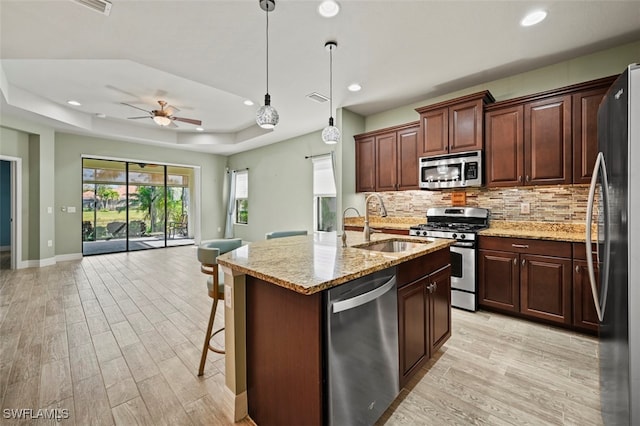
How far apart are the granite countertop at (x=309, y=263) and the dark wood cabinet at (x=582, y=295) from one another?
1.52 meters

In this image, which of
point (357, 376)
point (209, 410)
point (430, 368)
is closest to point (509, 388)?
point (430, 368)

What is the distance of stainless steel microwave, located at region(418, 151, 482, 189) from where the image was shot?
3.43 m

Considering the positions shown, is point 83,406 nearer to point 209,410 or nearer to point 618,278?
point 209,410

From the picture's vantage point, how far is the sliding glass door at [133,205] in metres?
6.83

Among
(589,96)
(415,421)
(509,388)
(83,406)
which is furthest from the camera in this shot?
(589,96)

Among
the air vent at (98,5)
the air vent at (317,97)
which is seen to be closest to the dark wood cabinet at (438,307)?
the air vent at (317,97)

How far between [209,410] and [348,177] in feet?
12.2

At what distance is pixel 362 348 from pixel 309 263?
20.1 inches

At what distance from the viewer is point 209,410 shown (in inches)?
67.3

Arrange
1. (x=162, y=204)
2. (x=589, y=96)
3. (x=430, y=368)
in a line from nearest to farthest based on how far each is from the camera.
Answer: (x=430, y=368) → (x=589, y=96) → (x=162, y=204)

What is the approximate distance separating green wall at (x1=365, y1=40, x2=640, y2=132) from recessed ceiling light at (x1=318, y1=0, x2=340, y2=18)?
2479mm

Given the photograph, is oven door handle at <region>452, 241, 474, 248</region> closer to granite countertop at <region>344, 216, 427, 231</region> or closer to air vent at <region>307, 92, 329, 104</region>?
granite countertop at <region>344, 216, 427, 231</region>

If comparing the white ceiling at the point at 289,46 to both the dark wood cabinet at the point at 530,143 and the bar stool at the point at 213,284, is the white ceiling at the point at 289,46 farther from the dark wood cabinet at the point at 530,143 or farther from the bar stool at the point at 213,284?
the bar stool at the point at 213,284

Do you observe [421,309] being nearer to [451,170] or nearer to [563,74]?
[451,170]
